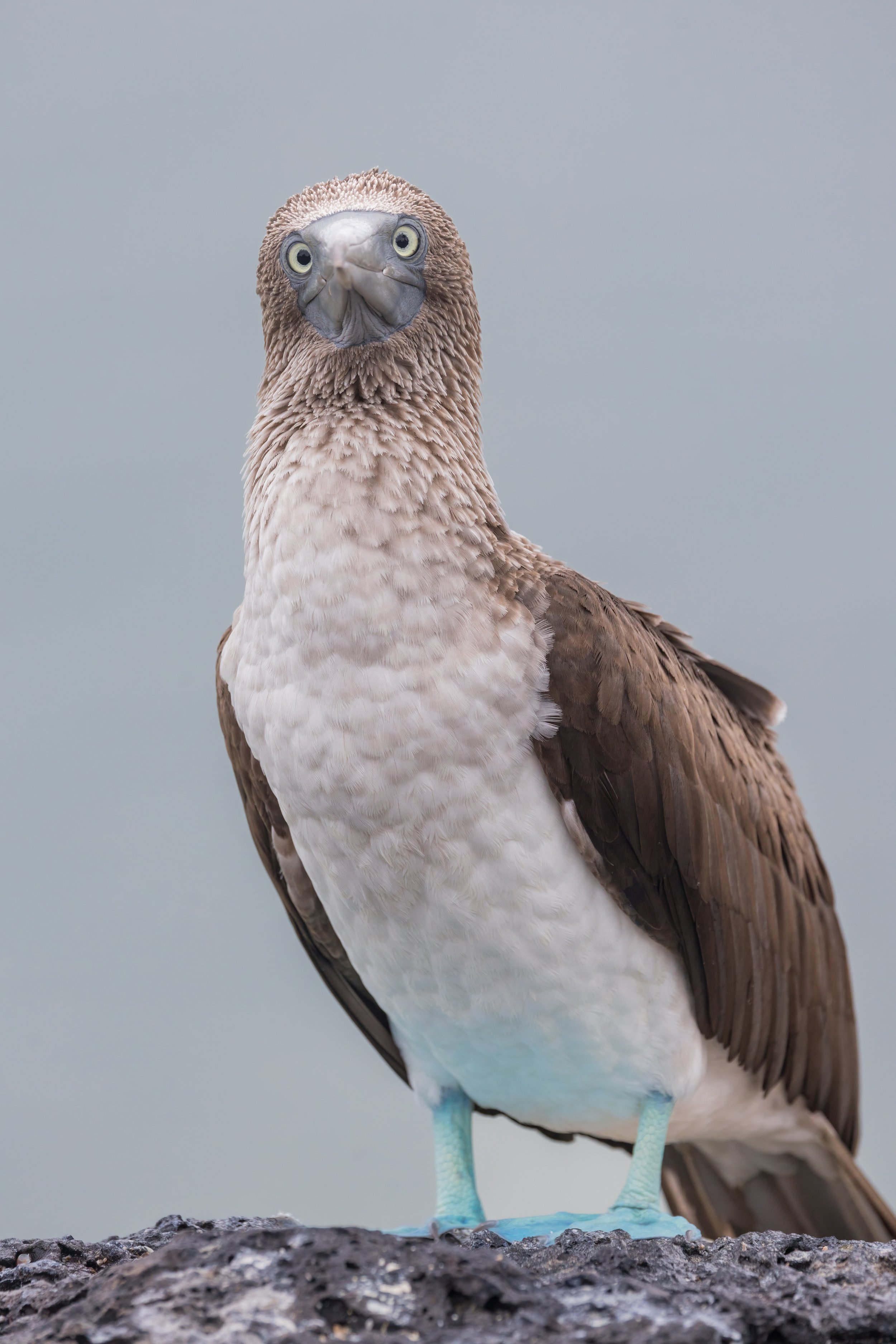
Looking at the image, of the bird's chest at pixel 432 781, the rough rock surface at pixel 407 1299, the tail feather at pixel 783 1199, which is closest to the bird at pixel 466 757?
the bird's chest at pixel 432 781

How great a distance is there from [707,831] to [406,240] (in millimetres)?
1694

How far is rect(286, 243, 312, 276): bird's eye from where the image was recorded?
10.8 feet

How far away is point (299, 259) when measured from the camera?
3303 millimetres

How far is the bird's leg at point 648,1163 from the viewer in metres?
3.47

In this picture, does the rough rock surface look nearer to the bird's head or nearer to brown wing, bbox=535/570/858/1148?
brown wing, bbox=535/570/858/1148

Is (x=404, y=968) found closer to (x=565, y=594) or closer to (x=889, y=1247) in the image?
(x=565, y=594)

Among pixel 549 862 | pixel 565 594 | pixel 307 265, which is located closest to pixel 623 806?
pixel 549 862

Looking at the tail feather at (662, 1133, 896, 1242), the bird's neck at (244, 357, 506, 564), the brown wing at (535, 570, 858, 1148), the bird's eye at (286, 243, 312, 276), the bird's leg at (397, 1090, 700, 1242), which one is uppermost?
the bird's eye at (286, 243, 312, 276)

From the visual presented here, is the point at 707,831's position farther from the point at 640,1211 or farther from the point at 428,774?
the point at 640,1211

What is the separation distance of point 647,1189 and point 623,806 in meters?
1.07

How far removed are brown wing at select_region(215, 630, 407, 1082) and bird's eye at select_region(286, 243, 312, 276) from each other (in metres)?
1.02

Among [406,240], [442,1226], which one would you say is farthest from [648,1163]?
[406,240]

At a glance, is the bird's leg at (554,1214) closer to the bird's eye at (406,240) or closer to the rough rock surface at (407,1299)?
the rough rock surface at (407,1299)

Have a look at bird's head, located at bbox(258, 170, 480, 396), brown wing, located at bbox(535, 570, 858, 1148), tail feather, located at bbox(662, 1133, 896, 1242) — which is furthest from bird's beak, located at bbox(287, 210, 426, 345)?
tail feather, located at bbox(662, 1133, 896, 1242)
